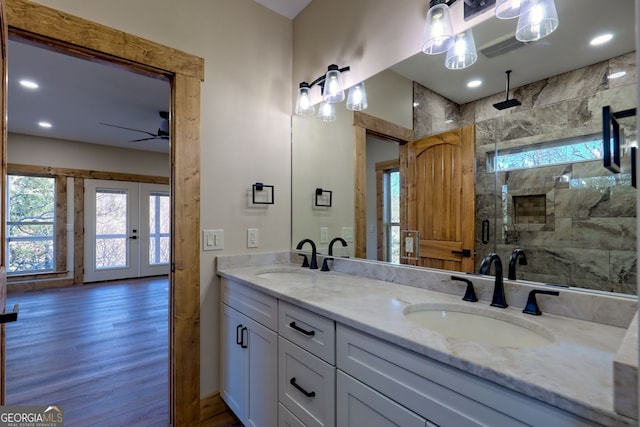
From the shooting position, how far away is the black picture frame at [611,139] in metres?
0.90

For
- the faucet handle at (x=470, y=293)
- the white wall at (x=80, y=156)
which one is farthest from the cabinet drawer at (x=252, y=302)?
the white wall at (x=80, y=156)

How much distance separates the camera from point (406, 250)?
1.60 meters

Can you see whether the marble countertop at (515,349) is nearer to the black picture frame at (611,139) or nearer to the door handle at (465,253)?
the door handle at (465,253)

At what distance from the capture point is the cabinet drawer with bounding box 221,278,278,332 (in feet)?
4.75

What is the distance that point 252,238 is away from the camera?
215 centimetres

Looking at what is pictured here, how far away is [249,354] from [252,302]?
28 centimetres

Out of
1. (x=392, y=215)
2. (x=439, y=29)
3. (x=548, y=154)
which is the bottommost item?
(x=392, y=215)

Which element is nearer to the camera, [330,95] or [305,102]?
[330,95]

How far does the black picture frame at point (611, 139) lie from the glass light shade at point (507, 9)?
0.53 m

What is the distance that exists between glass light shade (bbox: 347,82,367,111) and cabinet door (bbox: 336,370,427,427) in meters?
1.53

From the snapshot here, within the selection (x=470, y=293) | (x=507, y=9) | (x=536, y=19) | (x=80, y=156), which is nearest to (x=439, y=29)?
(x=507, y=9)

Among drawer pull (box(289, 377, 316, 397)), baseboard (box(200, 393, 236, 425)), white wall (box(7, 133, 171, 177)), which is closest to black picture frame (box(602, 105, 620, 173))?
drawer pull (box(289, 377, 316, 397))

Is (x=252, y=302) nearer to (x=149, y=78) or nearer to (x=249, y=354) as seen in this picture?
(x=249, y=354)

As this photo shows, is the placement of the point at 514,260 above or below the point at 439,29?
below
